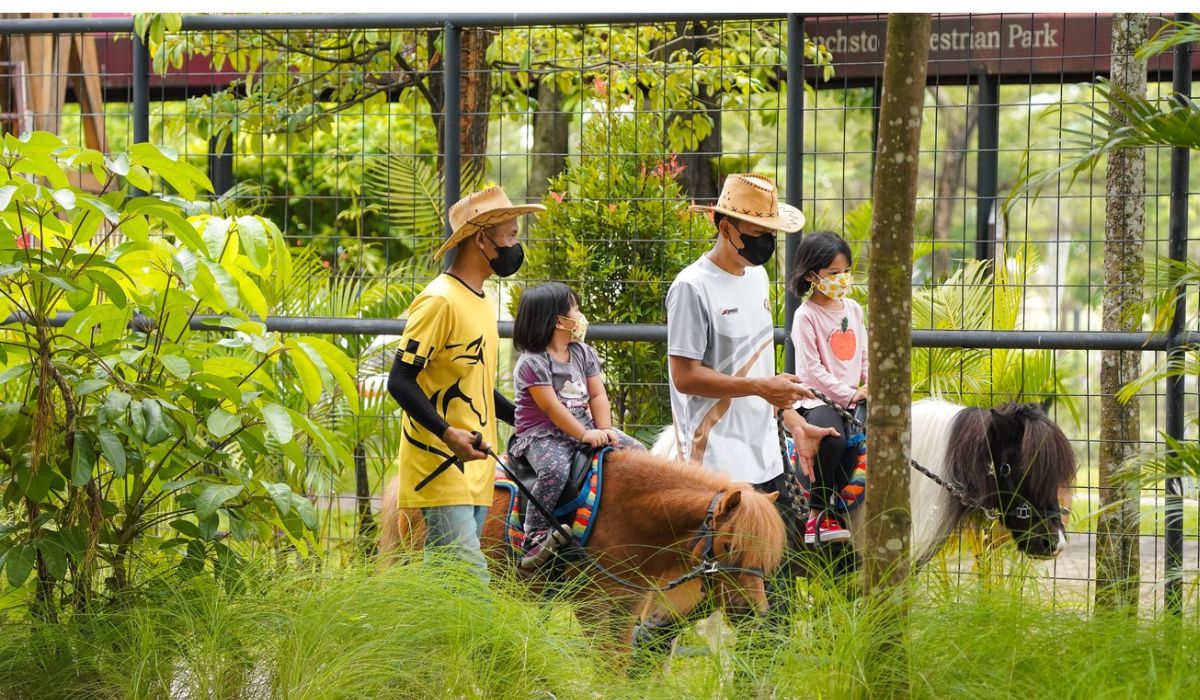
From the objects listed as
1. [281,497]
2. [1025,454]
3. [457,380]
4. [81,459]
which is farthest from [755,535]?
[81,459]

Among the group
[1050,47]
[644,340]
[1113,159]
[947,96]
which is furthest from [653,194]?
[947,96]

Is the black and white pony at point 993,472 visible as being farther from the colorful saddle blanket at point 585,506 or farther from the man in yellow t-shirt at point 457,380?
the man in yellow t-shirt at point 457,380

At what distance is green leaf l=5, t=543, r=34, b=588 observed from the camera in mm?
4062

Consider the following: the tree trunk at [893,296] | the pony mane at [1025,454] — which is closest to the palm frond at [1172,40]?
the tree trunk at [893,296]

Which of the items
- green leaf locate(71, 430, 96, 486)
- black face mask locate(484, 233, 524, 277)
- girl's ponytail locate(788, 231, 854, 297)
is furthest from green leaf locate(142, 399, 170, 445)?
girl's ponytail locate(788, 231, 854, 297)

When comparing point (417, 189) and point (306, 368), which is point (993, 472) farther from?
point (417, 189)

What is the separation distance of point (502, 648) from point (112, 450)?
1.35 metres

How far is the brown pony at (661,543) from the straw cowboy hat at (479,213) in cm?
97

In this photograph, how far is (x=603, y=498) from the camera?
4949 mm

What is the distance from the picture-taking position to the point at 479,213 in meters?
4.83

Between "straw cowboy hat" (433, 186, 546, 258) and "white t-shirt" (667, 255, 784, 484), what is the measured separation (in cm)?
71

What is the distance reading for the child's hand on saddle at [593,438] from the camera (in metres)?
4.97
